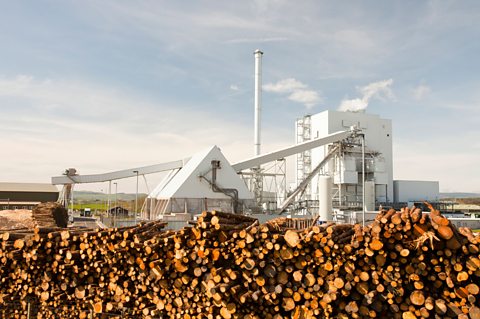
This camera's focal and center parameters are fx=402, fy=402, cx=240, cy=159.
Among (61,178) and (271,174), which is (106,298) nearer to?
(61,178)

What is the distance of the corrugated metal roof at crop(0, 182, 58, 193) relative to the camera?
54.6m

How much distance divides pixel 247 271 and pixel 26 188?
57.4 meters

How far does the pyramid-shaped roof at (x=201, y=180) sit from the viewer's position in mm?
32969

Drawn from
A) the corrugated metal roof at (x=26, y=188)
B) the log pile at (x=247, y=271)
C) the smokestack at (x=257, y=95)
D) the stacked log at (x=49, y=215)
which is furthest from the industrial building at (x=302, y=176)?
the corrugated metal roof at (x=26, y=188)

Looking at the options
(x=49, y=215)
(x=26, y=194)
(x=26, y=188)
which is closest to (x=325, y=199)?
(x=49, y=215)

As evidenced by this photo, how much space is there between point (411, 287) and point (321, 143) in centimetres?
3412

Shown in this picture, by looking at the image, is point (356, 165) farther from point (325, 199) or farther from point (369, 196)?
point (325, 199)

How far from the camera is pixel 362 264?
7203 millimetres

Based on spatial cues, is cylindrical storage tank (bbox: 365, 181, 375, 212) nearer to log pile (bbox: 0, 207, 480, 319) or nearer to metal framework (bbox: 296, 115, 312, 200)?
metal framework (bbox: 296, 115, 312, 200)

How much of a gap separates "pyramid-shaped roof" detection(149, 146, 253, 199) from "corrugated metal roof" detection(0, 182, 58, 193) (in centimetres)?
2767

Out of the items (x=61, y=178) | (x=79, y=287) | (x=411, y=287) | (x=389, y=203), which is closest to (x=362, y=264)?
(x=411, y=287)

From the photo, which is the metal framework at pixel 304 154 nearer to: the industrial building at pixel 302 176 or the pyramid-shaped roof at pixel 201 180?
the industrial building at pixel 302 176

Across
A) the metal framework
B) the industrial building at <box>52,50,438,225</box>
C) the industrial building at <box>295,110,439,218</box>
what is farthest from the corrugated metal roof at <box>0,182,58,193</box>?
the industrial building at <box>295,110,439,218</box>

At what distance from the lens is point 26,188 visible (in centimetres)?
5653
